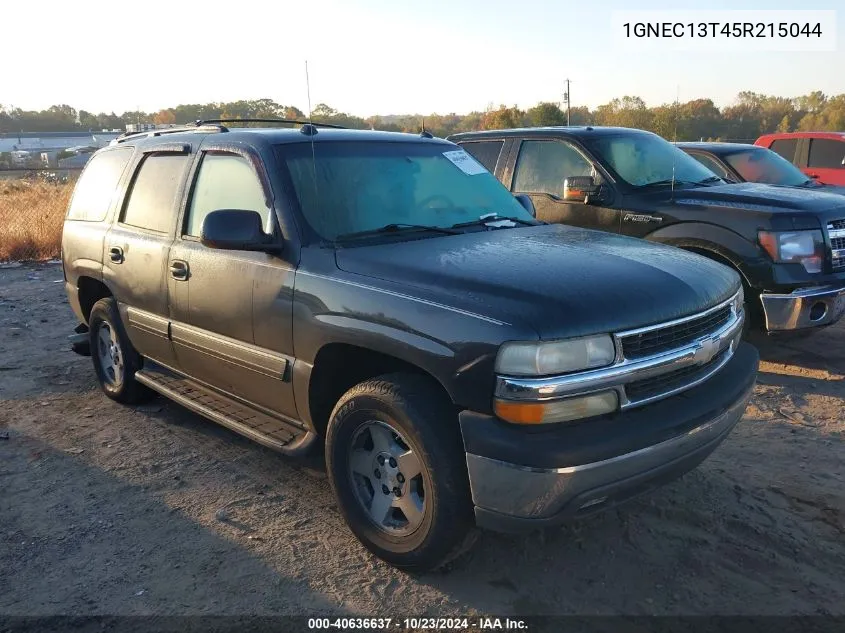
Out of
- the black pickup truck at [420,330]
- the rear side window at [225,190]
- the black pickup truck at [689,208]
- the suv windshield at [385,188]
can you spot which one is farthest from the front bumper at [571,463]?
the black pickup truck at [689,208]

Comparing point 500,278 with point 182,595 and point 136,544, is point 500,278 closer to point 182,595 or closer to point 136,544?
point 182,595

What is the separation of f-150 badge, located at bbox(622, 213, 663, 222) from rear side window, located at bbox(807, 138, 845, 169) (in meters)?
8.32

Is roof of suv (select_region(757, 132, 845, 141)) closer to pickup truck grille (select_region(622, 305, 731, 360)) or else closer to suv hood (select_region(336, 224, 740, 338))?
suv hood (select_region(336, 224, 740, 338))

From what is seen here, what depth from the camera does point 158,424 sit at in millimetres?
4938

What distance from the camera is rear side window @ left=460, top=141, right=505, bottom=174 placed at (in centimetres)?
734

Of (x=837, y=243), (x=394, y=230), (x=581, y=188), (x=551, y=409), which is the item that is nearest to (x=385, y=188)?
(x=394, y=230)

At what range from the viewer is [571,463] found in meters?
2.50

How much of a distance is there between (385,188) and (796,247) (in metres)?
3.62

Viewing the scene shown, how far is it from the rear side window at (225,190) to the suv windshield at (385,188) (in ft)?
0.76

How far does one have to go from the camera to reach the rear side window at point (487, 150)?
289 inches

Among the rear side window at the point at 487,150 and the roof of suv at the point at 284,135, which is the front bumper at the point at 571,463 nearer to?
the roof of suv at the point at 284,135

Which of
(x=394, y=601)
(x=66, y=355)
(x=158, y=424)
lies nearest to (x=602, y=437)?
(x=394, y=601)

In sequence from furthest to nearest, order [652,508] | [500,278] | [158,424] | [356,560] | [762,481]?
[158,424] → [762,481] → [652,508] → [356,560] → [500,278]

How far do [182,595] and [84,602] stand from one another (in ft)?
1.32
